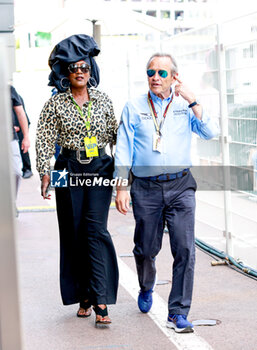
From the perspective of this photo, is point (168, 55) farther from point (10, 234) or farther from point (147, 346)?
point (10, 234)

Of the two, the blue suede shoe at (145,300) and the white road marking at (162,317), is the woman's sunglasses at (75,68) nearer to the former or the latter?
the blue suede shoe at (145,300)

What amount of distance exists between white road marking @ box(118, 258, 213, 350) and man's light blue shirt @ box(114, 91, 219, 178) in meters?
1.10

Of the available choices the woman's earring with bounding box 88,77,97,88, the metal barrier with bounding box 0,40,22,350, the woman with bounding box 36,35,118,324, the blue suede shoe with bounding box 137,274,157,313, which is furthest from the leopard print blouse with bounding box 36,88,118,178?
the metal barrier with bounding box 0,40,22,350

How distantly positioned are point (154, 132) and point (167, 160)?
22 centimetres

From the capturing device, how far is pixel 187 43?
9242mm

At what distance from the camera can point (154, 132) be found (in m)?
5.54

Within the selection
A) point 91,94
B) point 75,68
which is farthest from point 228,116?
point 75,68

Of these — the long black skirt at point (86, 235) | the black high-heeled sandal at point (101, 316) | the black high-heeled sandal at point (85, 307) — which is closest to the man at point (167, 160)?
the long black skirt at point (86, 235)

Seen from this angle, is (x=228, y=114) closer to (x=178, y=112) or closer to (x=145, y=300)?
(x=178, y=112)

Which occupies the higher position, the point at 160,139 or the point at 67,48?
the point at 67,48

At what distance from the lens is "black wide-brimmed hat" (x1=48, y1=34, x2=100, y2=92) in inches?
230

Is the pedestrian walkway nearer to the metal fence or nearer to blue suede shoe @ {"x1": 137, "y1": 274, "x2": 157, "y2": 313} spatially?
blue suede shoe @ {"x1": 137, "y1": 274, "x2": 157, "y2": 313}

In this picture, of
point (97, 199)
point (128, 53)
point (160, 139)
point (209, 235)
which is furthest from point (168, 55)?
point (128, 53)

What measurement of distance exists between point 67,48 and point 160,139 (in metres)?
1.02
